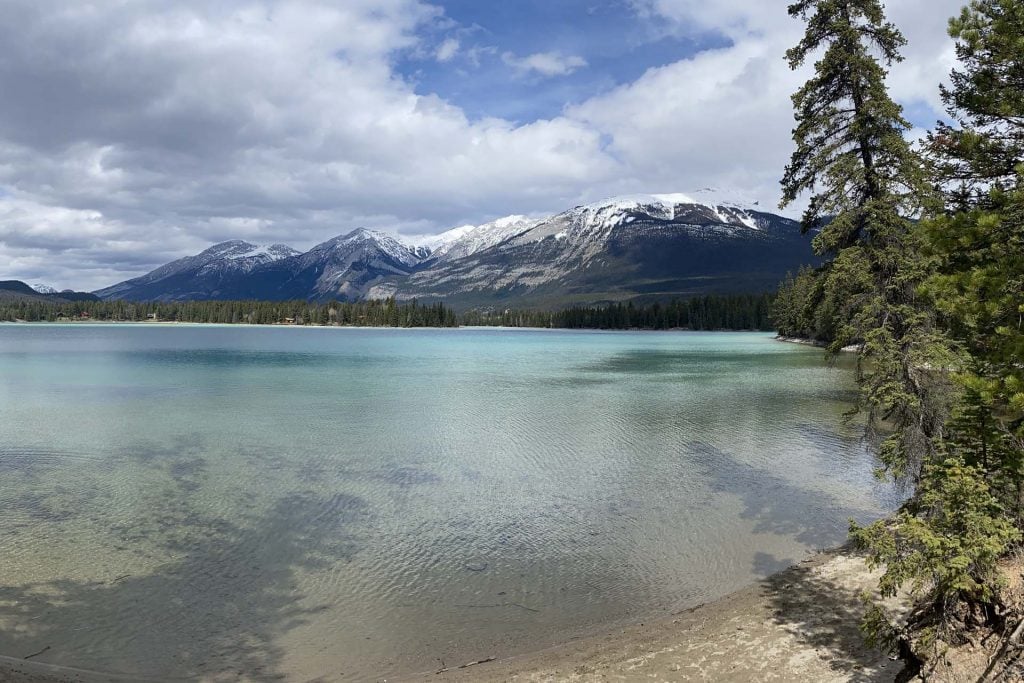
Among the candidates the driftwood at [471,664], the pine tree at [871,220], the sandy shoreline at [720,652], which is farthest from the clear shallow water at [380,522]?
the pine tree at [871,220]

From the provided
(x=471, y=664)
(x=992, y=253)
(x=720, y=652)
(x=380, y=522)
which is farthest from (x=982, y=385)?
(x=380, y=522)

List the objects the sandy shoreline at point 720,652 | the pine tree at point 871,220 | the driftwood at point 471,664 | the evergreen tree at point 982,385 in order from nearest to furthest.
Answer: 1. the evergreen tree at point 982,385
2. the sandy shoreline at point 720,652
3. the driftwood at point 471,664
4. the pine tree at point 871,220

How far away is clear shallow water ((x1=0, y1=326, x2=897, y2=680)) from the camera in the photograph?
1248cm

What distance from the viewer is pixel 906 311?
16.2 m

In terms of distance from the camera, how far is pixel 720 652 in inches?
414

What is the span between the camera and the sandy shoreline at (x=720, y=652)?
971 centimetres

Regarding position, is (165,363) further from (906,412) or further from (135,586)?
(906,412)

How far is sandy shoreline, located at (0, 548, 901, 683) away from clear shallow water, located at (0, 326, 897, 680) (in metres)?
0.71

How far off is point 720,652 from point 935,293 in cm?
789

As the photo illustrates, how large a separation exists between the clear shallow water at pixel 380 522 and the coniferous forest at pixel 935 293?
558 centimetres

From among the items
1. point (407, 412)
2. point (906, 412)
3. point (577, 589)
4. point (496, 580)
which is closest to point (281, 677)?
point (496, 580)

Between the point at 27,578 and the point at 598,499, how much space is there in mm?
16885

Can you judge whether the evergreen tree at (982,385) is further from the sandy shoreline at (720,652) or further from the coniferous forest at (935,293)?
the sandy shoreline at (720,652)

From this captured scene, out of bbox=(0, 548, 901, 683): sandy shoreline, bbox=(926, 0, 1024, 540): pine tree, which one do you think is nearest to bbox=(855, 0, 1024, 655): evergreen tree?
bbox=(926, 0, 1024, 540): pine tree
